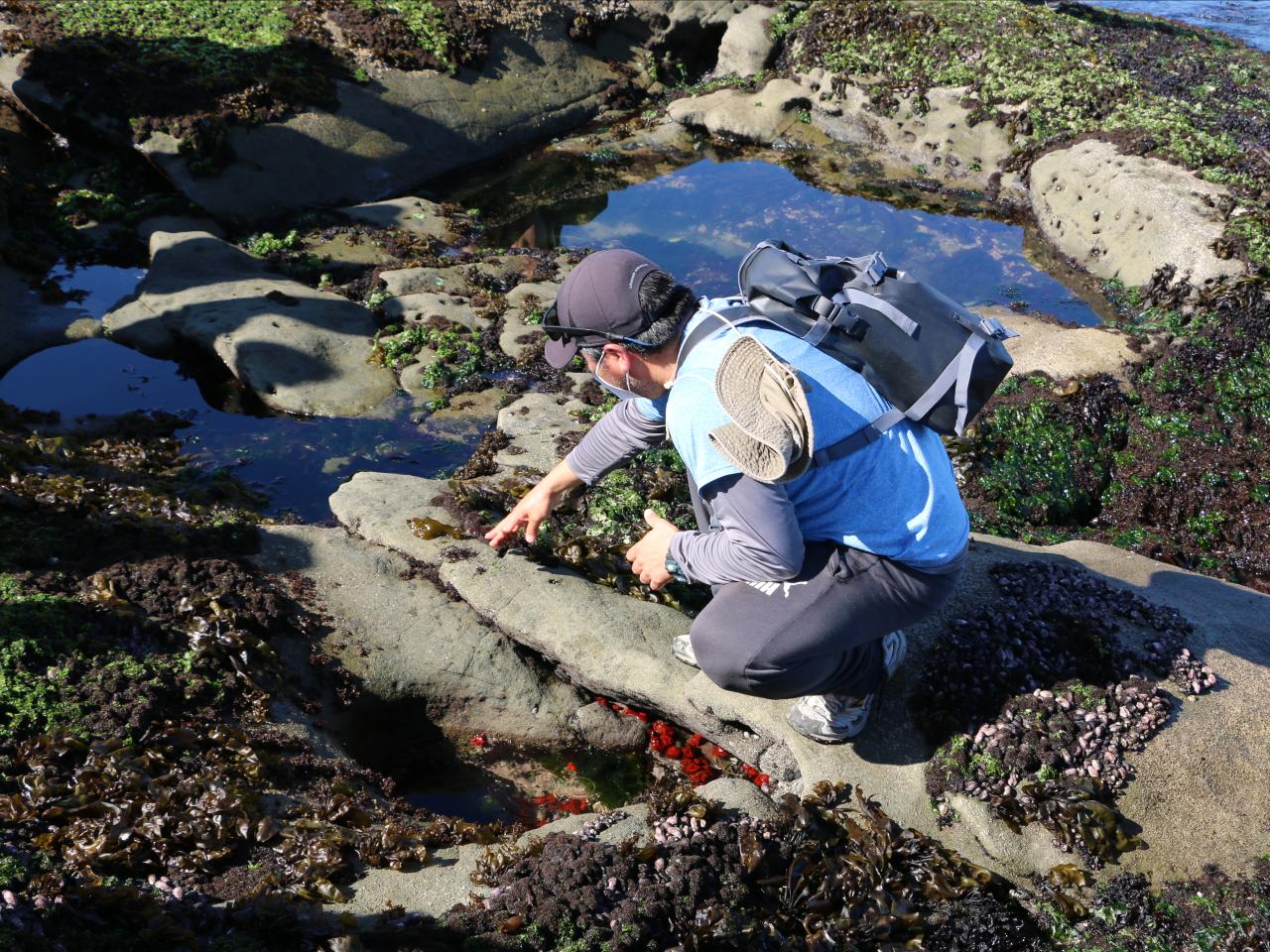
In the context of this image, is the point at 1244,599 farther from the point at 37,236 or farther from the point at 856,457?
the point at 37,236

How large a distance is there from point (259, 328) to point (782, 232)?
6119 millimetres

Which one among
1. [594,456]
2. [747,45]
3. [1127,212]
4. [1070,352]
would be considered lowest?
[1070,352]

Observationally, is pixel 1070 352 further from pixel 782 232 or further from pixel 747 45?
pixel 747 45

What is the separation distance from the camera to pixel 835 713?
14.0 feet

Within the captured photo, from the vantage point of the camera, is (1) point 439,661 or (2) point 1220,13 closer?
(1) point 439,661

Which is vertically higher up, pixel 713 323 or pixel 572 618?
pixel 713 323

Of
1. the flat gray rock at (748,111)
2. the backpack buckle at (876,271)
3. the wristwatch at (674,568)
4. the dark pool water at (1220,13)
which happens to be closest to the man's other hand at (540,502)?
the wristwatch at (674,568)

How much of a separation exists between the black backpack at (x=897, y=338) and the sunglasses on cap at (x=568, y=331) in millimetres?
393

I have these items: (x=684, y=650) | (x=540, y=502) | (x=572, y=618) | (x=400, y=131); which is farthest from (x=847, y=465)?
(x=400, y=131)

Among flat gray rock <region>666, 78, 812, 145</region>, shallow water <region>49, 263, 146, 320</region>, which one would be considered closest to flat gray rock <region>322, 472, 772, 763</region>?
shallow water <region>49, 263, 146, 320</region>

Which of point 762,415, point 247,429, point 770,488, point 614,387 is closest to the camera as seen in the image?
point 762,415

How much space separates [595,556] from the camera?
5645mm

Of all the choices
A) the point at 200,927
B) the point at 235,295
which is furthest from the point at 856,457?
the point at 235,295

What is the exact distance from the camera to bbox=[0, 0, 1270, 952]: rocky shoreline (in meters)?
3.77
